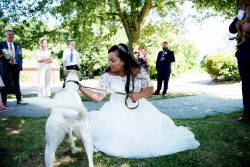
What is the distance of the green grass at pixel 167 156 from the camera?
3791 mm

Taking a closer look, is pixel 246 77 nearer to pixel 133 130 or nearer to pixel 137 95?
pixel 137 95

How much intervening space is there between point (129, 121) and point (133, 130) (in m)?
0.17

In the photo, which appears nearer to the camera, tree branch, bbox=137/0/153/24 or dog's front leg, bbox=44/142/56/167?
dog's front leg, bbox=44/142/56/167

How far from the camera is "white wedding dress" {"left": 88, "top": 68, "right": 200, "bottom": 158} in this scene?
4188 millimetres

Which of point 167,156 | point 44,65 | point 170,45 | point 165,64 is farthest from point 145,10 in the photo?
point 170,45

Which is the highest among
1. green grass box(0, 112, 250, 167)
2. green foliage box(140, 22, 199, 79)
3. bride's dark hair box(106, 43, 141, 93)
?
green foliage box(140, 22, 199, 79)

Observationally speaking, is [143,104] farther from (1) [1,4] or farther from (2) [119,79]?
(1) [1,4]

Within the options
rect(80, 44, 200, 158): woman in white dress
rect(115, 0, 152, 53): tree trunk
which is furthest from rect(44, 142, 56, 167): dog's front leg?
rect(115, 0, 152, 53): tree trunk

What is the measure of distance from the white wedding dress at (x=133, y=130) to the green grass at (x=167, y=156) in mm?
169

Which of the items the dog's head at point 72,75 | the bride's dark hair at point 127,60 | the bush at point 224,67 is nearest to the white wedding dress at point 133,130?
the bride's dark hair at point 127,60

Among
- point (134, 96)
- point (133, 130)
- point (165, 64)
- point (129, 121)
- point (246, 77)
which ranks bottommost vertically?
point (133, 130)

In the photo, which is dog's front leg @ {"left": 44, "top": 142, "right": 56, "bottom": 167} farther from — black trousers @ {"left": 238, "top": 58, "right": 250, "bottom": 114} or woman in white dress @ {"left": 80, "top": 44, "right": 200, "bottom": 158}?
black trousers @ {"left": 238, "top": 58, "right": 250, "bottom": 114}

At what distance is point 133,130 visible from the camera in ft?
14.5

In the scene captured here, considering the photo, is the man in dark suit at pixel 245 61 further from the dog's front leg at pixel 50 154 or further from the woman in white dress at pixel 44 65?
the woman in white dress at pixel 44 65
